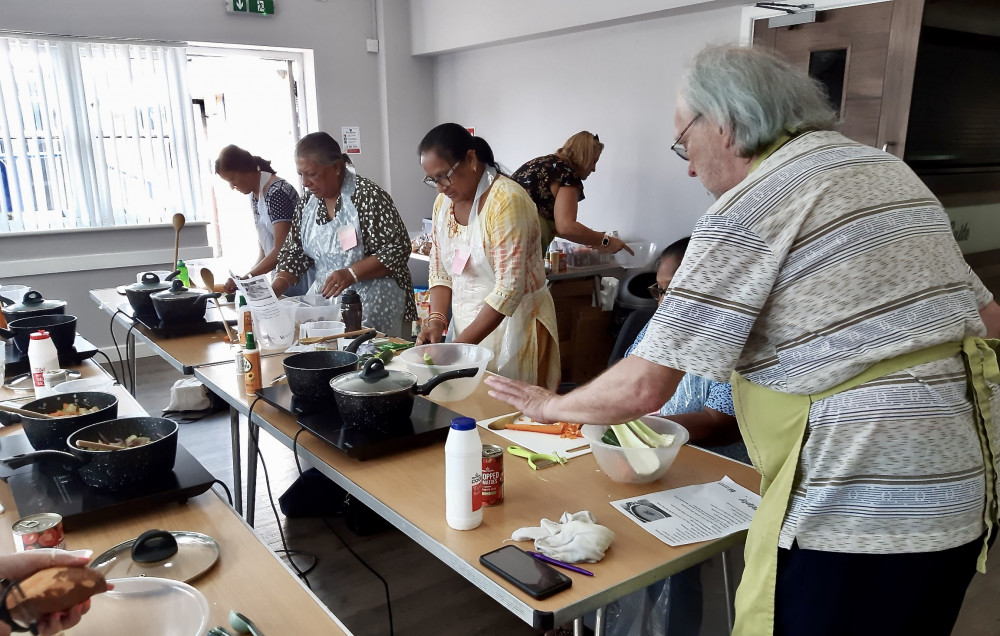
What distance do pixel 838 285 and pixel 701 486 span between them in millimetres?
542

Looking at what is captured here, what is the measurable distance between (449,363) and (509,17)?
139 inches

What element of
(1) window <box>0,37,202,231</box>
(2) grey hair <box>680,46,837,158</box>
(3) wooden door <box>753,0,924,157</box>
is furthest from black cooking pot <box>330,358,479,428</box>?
(1) window <box>0,37,202,231</box>

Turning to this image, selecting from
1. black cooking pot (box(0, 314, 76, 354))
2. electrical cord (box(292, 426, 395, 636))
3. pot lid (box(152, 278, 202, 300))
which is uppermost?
pot lid (box(152, 278, 202, 300))

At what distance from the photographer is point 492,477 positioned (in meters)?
1.31

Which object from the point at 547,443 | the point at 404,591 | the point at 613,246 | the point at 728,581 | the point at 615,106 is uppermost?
the point at 615,106

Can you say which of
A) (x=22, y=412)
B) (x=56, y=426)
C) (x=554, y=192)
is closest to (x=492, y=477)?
(x=56, y=426)

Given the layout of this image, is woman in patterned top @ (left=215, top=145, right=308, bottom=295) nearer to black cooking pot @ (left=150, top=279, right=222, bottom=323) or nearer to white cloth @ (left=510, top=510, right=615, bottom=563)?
black cooking pot @ (left=150, top=279, right=222, bottom=323)

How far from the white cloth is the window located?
16.2 ft

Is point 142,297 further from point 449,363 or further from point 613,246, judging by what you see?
point 613,246

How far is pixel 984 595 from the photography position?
241cm

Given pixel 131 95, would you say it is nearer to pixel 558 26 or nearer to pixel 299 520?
pixel 558 26

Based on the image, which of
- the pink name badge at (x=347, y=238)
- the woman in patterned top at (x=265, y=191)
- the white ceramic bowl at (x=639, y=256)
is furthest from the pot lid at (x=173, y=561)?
the white ceramic bowl at (x=639, y=256)

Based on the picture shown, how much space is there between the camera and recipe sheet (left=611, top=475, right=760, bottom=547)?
4.00 ft

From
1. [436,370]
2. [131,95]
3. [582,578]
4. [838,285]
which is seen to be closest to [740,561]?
[582,578]
